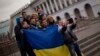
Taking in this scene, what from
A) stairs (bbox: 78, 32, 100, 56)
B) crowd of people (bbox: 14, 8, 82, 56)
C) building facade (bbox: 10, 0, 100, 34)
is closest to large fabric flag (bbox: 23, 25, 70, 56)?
crowd of people (bbox: 14, 8, 82, 56)

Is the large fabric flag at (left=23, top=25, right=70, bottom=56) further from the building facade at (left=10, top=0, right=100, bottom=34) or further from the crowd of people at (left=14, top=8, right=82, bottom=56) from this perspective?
the building facade at (left=10, top=0, right=100, bottom=34)

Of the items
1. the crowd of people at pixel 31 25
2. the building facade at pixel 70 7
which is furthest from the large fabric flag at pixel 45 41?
the building facade at pixel 70 7

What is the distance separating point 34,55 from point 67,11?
188ft

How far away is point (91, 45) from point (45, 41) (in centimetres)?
468

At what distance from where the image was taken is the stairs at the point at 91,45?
11.5m

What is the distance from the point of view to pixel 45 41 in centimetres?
816

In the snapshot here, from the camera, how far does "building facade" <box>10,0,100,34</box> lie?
5520cm

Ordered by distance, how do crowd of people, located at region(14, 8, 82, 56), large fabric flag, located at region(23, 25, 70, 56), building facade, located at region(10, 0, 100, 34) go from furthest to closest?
building facade, located at region(10, 0, 100, 34) < large fabric flag, located at region(23, 25, 70, 56) < crowd of people, located at region(14, 8, 82, 56)

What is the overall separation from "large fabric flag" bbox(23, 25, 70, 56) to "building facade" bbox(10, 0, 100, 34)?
4029 cm

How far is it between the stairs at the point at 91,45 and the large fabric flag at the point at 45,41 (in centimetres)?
329

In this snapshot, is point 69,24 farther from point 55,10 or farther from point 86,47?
point 55,10

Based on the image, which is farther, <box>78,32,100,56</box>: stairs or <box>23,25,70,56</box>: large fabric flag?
<box>78,32,100,56</box>: stairs

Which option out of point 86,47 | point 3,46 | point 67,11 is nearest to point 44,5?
point 67,11

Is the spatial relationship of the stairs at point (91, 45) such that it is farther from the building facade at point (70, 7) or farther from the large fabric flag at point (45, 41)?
the building facade at point (70, 7)
